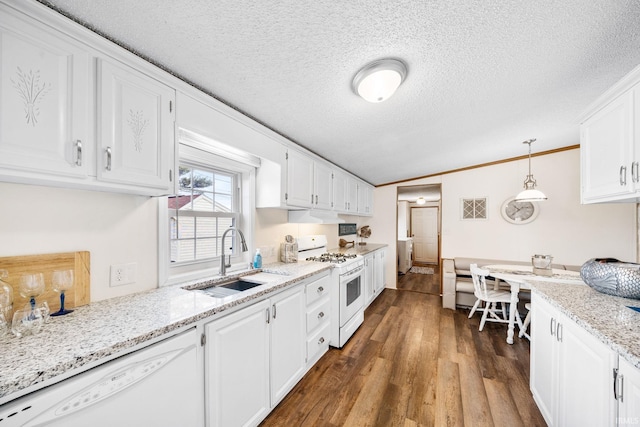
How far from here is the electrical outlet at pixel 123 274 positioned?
1332 millimetres

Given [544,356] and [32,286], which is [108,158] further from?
[544,356]

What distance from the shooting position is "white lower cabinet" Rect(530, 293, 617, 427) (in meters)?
1.00

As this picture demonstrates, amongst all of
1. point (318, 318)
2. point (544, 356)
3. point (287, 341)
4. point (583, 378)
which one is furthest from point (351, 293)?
point (583, 378)

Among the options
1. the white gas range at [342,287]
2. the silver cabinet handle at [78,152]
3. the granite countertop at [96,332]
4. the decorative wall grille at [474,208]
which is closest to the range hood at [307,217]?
the white gas range at [342,287]

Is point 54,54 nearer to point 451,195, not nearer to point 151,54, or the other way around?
point 151,54

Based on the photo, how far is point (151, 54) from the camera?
1.19 m

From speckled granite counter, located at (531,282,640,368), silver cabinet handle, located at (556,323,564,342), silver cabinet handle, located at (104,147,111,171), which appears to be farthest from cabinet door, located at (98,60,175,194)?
silver cabinet handle, located at (556,323,564,342)

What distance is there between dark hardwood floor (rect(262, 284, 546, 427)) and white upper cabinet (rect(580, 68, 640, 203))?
1.60 m

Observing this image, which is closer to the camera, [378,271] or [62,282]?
[62,282]

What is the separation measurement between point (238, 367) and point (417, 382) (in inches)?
62.2

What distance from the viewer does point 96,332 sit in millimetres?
930

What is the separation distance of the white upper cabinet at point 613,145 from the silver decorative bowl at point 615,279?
0.41 metres

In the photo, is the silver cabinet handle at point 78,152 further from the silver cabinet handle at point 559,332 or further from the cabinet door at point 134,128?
the silver cabinet handle at point 559,332

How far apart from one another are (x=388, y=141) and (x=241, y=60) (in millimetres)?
1841
